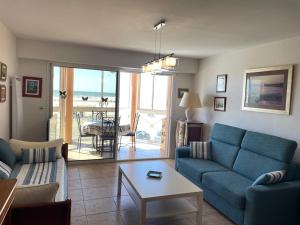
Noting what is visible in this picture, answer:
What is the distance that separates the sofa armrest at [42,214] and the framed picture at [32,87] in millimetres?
3116

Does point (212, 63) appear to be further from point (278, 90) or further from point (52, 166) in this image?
point (52, 166)

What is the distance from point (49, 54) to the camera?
4211 mm

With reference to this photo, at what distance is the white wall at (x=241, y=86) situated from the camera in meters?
3.08

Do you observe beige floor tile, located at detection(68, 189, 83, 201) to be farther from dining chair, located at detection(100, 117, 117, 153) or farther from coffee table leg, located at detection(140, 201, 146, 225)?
dining chair, located at detection(100, 117, 117, 153)

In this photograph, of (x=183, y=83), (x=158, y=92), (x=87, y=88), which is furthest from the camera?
(x=158, y=92)

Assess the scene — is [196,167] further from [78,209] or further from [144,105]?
[144,105]

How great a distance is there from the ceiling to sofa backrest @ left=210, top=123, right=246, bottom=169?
138 cm

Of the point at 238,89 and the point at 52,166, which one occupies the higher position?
the point at 238,89

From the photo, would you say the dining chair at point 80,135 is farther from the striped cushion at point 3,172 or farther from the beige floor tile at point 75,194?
the striped cushion at point 3,172

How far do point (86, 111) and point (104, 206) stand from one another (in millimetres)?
2380

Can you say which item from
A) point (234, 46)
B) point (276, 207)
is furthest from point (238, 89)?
point (276, 207)

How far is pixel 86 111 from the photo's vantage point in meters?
4.93

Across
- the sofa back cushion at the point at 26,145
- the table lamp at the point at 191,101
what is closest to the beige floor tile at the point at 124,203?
the sofa back cushion at the point at 26,145

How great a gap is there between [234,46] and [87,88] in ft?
9.36
